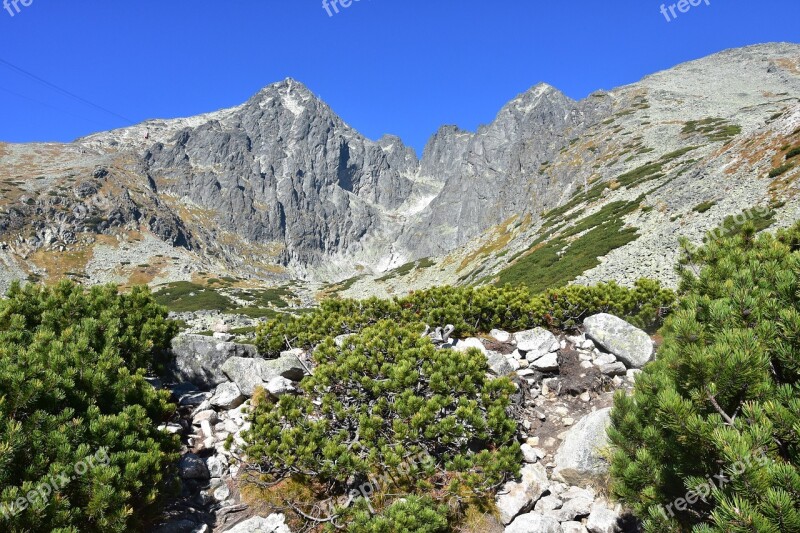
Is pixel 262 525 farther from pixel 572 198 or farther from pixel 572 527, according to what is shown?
pixel 572 198

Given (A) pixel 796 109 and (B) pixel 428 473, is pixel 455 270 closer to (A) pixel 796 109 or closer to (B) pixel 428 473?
(A) pixel 796 109

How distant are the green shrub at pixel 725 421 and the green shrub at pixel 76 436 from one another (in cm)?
697

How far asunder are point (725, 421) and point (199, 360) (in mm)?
12720

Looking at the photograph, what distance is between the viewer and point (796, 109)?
44969mm

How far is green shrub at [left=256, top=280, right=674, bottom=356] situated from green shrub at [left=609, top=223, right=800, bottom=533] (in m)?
7.22

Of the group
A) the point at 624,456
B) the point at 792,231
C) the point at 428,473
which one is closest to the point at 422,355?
the point at 428,473

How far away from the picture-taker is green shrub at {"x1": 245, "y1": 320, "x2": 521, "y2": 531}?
288 inches

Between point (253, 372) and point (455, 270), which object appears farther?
point (455, 270)

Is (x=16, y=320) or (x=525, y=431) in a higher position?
(x=16, y=320)

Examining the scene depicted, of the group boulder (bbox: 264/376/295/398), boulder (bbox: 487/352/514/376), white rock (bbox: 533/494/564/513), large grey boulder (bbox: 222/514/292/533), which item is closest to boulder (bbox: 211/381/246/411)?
boulder (bbox: 264/376/295/398)

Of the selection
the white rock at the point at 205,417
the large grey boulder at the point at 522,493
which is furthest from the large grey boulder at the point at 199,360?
the large grey boulder at the point at 522,493

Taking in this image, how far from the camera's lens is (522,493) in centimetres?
759

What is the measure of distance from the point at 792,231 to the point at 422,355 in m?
7.81

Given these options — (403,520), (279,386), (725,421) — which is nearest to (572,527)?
Answer: (403,520)
